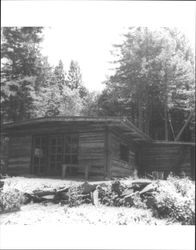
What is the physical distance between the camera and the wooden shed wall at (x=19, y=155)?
4.67 m

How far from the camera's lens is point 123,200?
349 centimetres

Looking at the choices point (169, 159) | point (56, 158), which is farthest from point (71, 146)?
point (169, 159)

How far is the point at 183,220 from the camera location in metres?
2.70

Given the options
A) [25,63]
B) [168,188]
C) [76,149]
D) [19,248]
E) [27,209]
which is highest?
[25,63]

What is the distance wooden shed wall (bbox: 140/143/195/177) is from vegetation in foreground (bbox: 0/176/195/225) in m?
0.35

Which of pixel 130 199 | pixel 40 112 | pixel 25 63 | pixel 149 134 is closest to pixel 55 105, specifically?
pixel 40 112

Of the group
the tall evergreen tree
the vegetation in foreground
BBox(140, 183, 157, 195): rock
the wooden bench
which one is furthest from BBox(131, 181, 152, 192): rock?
the tall evergreen tree

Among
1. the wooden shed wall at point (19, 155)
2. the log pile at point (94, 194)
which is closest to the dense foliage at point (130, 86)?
the log pile at point (94, 194)

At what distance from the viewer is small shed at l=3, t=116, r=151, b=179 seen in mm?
4070

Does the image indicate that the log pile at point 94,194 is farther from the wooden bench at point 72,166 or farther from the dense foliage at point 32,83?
the dense foliage at point 32,83

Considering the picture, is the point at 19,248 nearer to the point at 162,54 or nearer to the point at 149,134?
the point at 149,134

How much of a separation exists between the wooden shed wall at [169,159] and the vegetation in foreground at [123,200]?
350 mm

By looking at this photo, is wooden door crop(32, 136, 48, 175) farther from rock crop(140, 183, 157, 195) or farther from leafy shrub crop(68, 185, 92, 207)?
rock crop(140, 183, 157, 195)

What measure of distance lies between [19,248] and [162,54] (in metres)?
2.47
